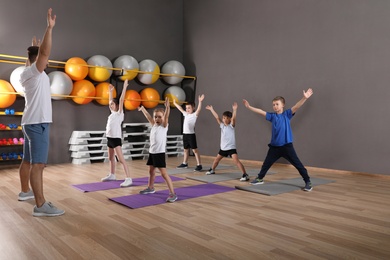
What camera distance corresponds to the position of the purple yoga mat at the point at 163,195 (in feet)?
10.9

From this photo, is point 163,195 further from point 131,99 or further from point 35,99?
point 131,99

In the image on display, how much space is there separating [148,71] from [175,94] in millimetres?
838

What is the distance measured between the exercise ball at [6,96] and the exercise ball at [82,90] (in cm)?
105

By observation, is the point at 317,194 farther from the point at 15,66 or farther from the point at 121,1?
the point at 121,1

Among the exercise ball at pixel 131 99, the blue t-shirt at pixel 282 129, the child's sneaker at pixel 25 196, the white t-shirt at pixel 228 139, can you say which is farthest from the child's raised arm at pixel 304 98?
the exercise ball at pixel 131 99

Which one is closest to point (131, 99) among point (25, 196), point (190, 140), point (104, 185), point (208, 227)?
point (190, 140)

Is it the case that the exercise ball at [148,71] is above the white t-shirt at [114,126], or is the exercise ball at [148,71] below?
above

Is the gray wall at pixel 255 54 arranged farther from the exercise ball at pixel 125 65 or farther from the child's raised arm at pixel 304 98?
the child's raised arm at pixel 304 98

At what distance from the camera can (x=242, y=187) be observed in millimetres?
4047

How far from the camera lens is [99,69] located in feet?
21.5

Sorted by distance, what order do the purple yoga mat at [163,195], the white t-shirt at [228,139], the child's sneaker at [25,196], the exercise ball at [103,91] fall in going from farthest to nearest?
the exercise ball at [103,91]
the white t-shirt at [228,139]
the child's sneaker at [25,196]
the purple yoga mat at [163,195]

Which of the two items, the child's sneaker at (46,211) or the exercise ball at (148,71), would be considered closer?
the child's sneaker at (46,211)

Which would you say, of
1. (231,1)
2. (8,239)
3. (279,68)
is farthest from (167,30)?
(8,239)

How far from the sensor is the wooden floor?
81.1 inches
